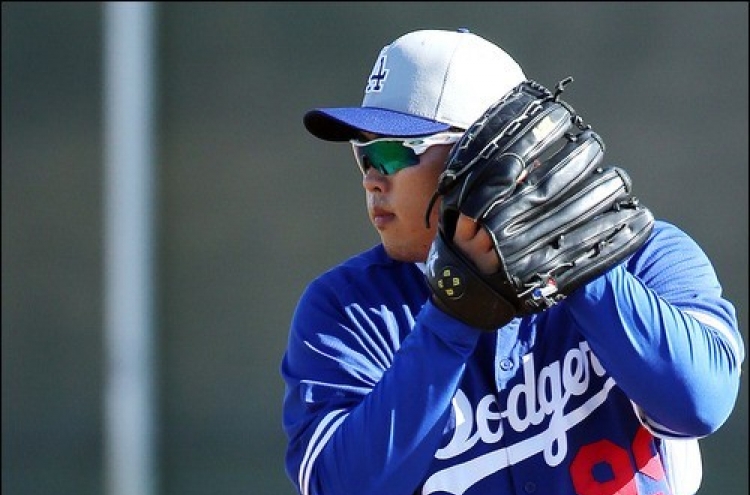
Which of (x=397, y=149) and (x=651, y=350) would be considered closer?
(x=651, y=350)

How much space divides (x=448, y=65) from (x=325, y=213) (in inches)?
145

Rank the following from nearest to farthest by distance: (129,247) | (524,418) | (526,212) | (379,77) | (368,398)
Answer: (526,212) → (368,398) → (524,418) → (379,77) → (129,247)

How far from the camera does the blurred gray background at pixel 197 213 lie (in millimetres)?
5738

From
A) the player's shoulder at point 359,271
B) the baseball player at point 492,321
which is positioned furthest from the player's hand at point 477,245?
the player's shoulder at point 359,271

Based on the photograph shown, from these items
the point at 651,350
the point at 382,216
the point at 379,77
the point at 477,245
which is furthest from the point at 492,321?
the point at 379,77

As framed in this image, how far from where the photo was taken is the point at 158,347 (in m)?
5.91

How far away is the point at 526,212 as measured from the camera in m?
1.83

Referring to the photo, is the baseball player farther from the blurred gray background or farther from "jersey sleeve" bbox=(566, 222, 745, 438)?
the blurred gray background

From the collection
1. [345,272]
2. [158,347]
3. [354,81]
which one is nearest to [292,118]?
[354,81]

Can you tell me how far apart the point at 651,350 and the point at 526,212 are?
25 centimetres

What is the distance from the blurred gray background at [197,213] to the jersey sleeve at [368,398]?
3522 millimetres

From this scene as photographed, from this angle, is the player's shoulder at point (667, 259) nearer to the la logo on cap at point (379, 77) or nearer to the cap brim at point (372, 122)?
the cap brim at point (372, 122)

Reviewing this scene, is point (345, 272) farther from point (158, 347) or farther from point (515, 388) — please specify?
point (158, 347)

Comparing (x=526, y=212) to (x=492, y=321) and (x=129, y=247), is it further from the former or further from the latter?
(x=129, y=247)
